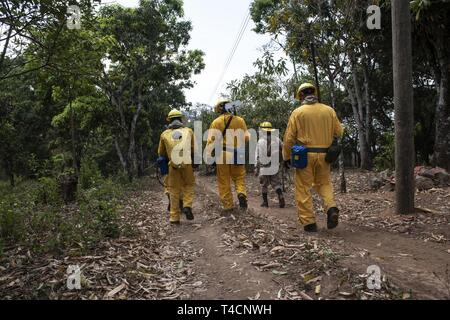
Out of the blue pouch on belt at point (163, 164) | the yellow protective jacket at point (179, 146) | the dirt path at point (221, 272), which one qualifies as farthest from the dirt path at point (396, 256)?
the blue pouch on belt at point (163, 164)

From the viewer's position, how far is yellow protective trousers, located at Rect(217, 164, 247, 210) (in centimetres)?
868

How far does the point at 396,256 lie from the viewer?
5.16 metres

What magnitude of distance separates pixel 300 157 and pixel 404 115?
2.14 m

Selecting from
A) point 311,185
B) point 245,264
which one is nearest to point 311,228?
point 311,185

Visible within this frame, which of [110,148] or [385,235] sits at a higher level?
[110,148]

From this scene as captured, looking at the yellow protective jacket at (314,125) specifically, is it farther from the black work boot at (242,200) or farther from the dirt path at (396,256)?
the black work boot at (242,200)

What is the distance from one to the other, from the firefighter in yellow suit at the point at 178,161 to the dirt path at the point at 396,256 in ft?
6.30

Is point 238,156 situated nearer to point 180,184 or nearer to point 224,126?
point 224,126

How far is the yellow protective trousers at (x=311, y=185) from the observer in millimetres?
6758

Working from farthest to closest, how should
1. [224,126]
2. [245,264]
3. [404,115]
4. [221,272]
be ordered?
[224,126] < [404,115] < [245,264] < [221,272]

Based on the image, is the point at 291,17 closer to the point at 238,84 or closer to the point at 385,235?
the point at 238,84
